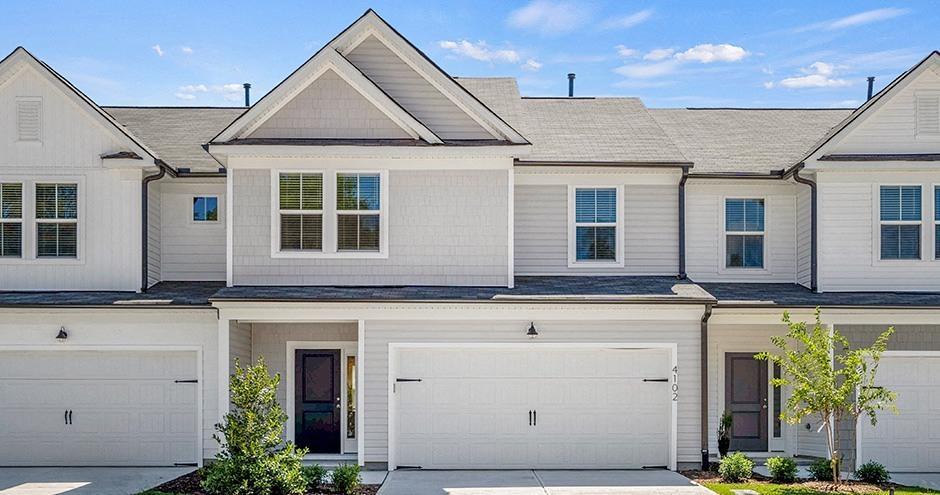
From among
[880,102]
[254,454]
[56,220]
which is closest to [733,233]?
[880,102]

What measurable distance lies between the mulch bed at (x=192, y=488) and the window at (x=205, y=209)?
5143mm

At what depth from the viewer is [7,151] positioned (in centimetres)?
1596

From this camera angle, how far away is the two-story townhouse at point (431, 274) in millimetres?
14969

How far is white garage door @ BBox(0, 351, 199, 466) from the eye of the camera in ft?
50.1

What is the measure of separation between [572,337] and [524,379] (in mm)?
1083

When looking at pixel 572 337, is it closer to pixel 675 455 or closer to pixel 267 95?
pixel 675 455

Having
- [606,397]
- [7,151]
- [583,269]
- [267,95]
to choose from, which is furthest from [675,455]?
[7,151]

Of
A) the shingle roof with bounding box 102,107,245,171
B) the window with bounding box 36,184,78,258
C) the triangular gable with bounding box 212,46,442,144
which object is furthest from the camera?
the shingle roof with bounding box 102,107,245,171

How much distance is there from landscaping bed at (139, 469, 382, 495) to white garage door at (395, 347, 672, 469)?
6.49 feet

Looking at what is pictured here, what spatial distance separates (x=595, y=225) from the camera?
16.8 metres

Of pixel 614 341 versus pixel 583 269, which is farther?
pixel 583 269

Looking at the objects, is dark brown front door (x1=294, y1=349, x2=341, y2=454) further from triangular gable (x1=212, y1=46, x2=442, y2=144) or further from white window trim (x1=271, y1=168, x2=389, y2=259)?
triangular gable (x1=212, y1=46, x2=442, y2=144)

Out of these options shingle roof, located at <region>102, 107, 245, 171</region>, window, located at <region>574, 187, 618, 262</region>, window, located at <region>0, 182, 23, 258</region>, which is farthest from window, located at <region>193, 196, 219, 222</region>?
window, located at <region>574, 187, 618, 262</region>

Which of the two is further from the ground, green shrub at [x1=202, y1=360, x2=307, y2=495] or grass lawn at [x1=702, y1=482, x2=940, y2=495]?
green shrub at [x1=202, y1=360, x2=307, y2=495]
